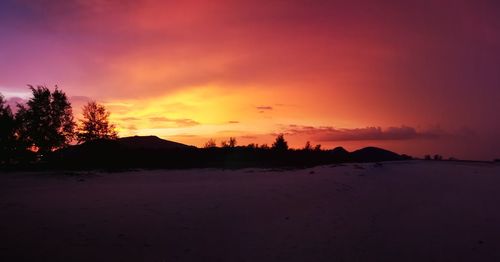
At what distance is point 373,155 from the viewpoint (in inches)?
1241

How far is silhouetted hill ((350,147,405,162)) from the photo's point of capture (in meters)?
30.3

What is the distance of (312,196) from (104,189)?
Result: 8.87m

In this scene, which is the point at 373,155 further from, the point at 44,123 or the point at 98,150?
the point at 44,123

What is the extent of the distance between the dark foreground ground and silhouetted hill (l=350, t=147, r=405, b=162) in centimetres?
986

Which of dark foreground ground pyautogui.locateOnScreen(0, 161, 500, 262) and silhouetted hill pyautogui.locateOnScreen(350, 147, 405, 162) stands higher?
silhouetted hill pyautogui.locateOnScreen(350, 147, 405, 162)

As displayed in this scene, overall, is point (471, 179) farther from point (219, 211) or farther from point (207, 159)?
point (207, 159)

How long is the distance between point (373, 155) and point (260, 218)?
20273 mm

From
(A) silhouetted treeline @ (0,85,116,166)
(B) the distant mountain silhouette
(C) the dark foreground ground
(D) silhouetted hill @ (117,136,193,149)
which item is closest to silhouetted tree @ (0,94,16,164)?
(A) silhouetted treeline @ (0,85,116,166)

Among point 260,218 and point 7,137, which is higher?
point 7,137

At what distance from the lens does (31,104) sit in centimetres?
4422

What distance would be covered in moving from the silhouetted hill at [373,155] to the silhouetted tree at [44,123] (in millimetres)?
31847

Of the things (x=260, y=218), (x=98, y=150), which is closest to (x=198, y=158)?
(x=98, y=150)

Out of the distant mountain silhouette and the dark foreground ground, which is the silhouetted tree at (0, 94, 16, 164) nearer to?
the distant mountain silhouette

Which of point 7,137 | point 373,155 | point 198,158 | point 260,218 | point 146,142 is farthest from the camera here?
point 146,142
